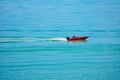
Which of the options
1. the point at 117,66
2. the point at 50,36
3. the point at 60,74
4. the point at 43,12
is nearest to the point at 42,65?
the point at 60,74

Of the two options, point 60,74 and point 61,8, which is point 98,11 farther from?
point 60,74

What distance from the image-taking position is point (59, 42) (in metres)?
13.4

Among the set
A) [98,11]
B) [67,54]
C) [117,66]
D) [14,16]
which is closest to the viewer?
[117,66]

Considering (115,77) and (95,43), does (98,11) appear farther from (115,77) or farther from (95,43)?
(115,77)

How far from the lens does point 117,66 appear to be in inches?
396

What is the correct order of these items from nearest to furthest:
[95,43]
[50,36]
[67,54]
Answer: [67,54] → [95,43] → [50,36]

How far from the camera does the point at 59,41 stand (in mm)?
13547

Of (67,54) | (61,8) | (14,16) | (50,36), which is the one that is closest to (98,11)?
(61,8)

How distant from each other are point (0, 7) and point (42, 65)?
382 inches

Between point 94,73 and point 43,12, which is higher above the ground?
point 43,12

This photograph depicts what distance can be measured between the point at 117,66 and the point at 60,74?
1613 millimetres

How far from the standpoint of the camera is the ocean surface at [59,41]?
9.60 metres

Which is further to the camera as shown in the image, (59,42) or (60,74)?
(59,42)

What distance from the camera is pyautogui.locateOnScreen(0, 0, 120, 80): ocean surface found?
31.5 ft
